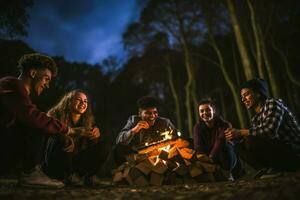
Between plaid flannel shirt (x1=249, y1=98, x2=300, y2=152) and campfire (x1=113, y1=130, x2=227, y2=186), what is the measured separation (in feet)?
3.23

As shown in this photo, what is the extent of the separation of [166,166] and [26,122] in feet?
6.74

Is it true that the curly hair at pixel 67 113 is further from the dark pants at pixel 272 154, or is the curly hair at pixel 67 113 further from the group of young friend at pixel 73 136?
the dark pants at pixel 272 154

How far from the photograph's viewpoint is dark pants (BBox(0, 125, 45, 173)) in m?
3.27

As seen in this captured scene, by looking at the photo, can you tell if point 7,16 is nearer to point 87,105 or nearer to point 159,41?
point 87,105

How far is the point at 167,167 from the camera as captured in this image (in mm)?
4398

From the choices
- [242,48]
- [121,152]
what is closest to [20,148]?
[121,152]

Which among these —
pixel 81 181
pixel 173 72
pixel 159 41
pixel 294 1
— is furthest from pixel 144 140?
pixel 173 72

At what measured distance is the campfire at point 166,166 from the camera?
14.3 feet

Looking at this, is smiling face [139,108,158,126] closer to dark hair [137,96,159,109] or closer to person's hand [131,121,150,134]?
dark hair [137,96,159,109]

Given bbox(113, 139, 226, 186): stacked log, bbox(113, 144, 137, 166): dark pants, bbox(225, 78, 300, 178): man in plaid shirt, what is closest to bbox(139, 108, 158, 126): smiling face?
bbox(113, 144, 137, 166): dark pants

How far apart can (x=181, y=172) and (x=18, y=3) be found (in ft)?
35.1

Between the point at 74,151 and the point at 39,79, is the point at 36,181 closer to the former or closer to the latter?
the point at 74,151

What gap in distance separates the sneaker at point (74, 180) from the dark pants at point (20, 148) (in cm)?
48

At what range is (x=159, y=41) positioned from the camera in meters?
20.2
